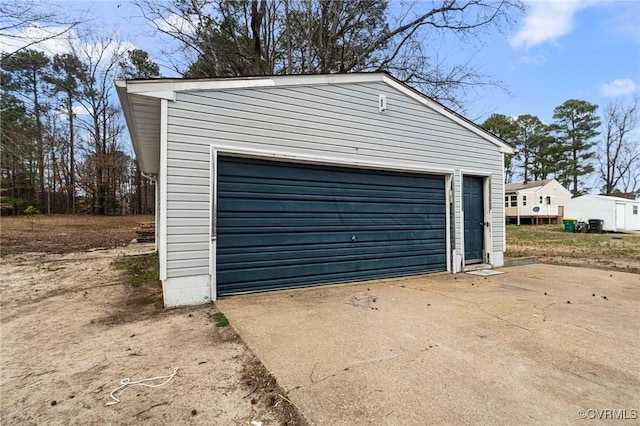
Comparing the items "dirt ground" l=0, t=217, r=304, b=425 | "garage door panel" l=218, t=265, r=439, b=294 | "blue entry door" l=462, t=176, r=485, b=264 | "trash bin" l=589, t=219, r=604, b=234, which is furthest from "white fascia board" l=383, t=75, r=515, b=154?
"trash bin" l=589, t=219, r=604, b=234

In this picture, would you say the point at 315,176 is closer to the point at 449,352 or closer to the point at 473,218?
the point at 449,352

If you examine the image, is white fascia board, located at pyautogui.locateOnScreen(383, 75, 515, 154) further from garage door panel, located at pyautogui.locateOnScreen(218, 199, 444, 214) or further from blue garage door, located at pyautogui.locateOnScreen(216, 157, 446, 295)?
garage door panel, located at pyautogui.locateOnScreen(218, 199, 444, 214)

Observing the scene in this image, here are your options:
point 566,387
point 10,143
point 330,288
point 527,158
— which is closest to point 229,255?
point 330,288

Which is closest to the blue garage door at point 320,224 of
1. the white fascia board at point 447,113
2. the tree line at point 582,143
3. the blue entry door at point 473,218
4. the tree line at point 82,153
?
the blue entry door at point 473,218

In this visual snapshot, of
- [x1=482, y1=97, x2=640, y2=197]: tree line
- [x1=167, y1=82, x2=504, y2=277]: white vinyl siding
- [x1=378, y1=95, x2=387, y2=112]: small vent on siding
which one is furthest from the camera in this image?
[x1=482, y1=97, x2=640, y2=197]: tree line

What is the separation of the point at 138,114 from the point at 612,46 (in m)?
10.9

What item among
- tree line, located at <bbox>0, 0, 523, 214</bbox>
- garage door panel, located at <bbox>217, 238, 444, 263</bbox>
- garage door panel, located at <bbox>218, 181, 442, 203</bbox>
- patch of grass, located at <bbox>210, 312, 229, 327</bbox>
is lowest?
patch of grass, located at <bbox>210, 312, 229, 327</bbox>

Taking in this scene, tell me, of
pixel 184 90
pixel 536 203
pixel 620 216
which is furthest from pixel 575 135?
pixel 184 90

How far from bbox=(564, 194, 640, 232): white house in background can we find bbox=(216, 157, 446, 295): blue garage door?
22697 mm

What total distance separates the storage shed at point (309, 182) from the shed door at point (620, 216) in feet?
69.8

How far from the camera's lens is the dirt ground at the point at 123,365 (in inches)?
76.2

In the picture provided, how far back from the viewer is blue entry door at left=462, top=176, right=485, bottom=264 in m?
7.19

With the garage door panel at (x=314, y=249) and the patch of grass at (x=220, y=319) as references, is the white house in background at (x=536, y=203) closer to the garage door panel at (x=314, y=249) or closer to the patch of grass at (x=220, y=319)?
the garage door panel at (x=314, y=249)

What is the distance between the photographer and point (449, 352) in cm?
270
